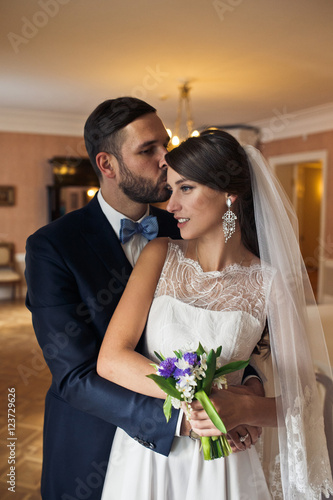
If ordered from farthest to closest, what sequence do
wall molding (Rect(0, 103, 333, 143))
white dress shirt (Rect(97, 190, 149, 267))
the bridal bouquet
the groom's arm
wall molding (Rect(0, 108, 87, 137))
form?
wall molding (Rect(0, 108, 87, 137)) < wall molding (Rect(0, 103, 333, 143)) < white dress shirt (Rect(97, 190, 149, 267)) < the groom's arm < the bridal bouquet

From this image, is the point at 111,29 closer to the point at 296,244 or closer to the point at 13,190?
the point at 296,244

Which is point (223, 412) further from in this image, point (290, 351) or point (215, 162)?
point (215, 162)

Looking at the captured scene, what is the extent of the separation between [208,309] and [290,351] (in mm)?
312

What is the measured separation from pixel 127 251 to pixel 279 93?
628 centimetres

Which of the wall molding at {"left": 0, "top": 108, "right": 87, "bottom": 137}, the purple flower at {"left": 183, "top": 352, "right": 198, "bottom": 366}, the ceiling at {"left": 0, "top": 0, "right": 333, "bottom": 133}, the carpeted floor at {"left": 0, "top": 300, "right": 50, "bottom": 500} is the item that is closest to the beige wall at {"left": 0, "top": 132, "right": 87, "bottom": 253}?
the wall molding at {"left": 0, "top": 108, "right": 87, "bottom": 137}

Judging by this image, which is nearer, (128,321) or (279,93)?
(128,321)

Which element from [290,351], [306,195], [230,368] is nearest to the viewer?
[230,368]

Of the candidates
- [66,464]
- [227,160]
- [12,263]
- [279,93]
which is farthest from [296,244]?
[12,263]

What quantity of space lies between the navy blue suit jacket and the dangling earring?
1.24 feet

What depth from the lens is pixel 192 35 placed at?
4660 mm
